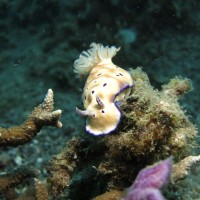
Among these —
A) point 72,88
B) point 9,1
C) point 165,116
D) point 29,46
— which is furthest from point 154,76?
point 165,116

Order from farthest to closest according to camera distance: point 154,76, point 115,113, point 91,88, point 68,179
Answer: point 154,76, point 68,179, point 91,88, point 115,113

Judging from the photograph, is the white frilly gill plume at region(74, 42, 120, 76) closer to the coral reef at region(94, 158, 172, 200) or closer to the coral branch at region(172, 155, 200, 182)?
the coral branch at region(172, 155, 200, 182)

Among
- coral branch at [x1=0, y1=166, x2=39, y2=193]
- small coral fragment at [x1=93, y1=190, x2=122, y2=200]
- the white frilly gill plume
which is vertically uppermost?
the white frilly gill plume

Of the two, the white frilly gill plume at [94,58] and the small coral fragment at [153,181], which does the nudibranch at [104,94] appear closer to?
the white frilly gill plume at [94,58]

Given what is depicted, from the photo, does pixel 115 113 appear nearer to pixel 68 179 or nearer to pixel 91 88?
pixel 91 88

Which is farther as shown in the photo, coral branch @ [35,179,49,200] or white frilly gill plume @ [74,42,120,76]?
white frilly gill plume @ [74,42,120,76]

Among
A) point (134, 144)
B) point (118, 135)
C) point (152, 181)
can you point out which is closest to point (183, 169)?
point (134, 144)

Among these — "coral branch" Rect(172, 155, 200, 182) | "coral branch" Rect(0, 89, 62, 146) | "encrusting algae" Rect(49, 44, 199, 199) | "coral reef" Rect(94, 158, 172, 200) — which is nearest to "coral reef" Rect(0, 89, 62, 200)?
"coral branch" Rect(0, 89, 62, 146)
